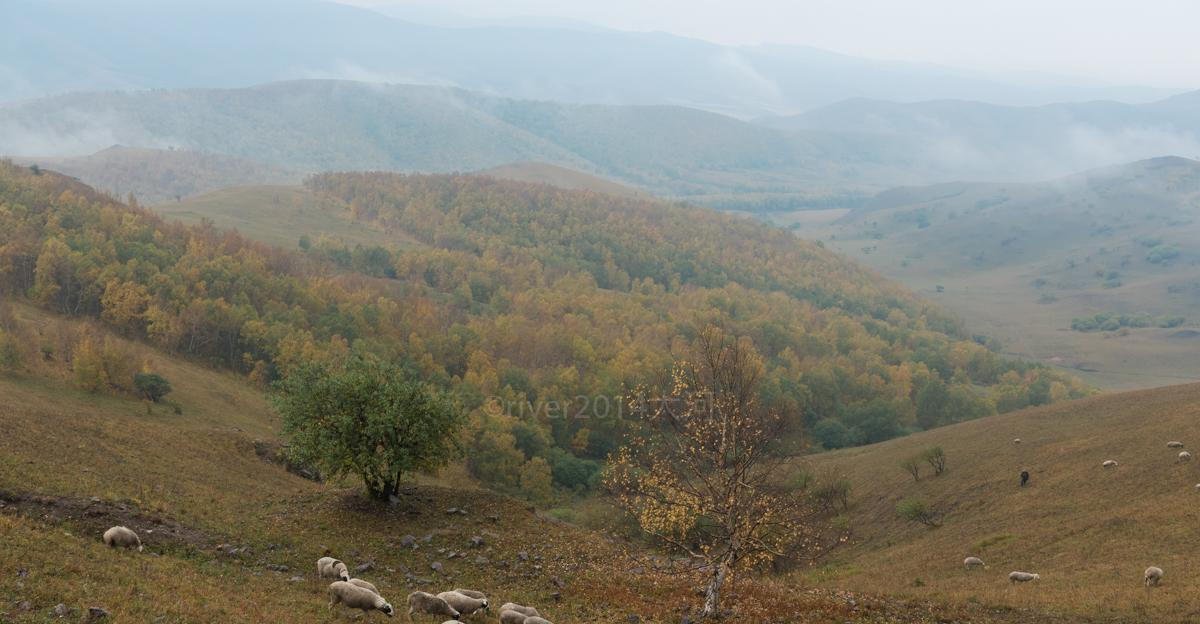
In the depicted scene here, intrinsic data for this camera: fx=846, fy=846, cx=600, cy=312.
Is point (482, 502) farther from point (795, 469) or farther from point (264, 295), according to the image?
point (264, 295)

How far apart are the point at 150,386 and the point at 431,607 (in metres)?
53.5

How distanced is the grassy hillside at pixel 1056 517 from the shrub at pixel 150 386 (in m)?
53.4

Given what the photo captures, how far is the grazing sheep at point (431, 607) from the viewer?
24.5 m

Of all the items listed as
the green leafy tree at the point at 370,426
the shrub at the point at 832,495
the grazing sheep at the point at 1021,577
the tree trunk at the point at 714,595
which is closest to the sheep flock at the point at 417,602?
the tree trunk at the point at 714,595

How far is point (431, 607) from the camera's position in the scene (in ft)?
80.7

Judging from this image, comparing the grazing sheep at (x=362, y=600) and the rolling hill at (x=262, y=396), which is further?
the rolling hill at (x=262, y=396)

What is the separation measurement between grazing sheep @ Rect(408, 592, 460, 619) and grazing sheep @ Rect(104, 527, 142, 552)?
31.4 feet

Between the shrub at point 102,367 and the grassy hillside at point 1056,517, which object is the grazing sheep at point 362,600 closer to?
the grassy hillside at point 1056,517

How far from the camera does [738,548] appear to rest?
86.5 ft

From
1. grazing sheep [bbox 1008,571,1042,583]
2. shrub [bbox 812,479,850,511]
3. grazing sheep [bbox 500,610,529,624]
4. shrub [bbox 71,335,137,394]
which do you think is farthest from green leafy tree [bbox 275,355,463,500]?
shrub [bbox 71,335,137,394]

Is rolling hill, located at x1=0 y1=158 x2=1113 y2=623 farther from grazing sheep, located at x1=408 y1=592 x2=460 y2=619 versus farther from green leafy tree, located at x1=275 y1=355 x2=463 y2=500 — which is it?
grazing sheep, located at x1=408 y1=592 x2=460 y2=619

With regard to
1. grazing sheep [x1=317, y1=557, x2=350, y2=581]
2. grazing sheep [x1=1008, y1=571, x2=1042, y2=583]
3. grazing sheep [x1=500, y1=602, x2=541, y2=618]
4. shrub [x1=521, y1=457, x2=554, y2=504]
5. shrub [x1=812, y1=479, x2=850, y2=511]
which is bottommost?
shrub [x1=521, y1=457, x2=554, y2=504]

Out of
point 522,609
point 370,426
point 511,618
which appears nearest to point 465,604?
point 511,618

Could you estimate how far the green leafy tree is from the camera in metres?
36.7
